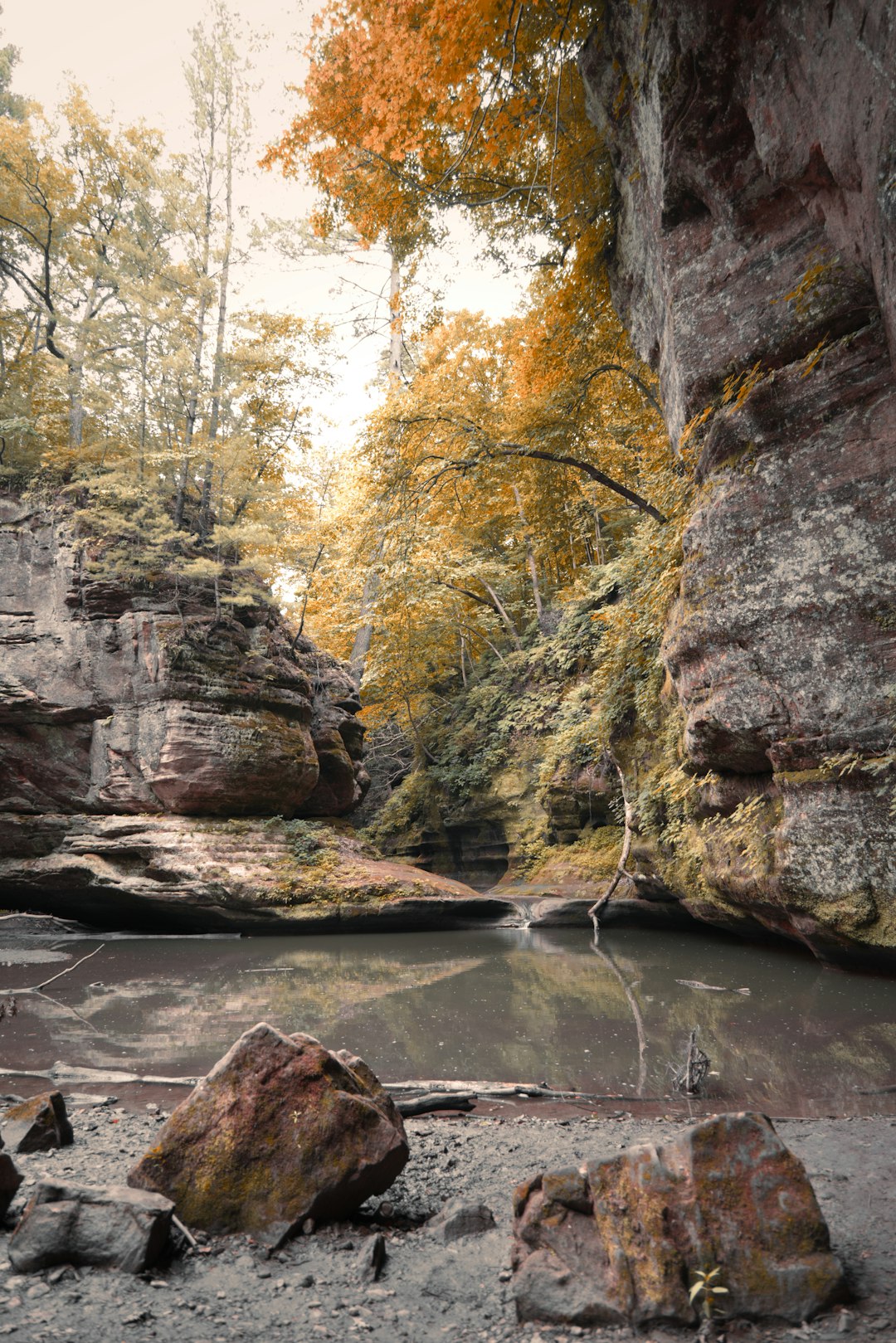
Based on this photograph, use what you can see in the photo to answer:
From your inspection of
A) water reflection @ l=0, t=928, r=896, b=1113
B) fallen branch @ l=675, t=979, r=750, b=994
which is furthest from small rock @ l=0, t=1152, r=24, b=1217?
fallen branch @ l=675, t=979, r=750, b=994

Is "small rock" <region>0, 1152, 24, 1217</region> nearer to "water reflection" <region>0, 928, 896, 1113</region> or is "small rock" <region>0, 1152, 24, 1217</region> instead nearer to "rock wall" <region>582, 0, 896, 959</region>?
"water reflection" <region>0, 928, 896, 1113</region>

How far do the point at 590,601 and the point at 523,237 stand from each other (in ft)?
28.3

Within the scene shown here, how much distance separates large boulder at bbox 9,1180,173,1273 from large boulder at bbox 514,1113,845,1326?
1326 mm

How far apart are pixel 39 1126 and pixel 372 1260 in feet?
7.68

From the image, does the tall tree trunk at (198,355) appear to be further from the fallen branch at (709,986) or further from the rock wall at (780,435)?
the fallen branch at (709,986)

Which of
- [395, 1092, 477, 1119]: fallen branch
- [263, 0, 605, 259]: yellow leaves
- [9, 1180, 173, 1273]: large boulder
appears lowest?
[395, 1092, 477, 1119]: fallen branch

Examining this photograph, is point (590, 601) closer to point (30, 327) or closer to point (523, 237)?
point (523, 237)

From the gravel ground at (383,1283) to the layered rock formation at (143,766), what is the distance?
10.5 metres

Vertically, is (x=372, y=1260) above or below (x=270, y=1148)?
below

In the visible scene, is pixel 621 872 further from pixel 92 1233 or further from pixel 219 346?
pixel 219 346

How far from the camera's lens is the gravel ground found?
7.69 ft

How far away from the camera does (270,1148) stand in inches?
123

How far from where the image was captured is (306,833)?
15.5m

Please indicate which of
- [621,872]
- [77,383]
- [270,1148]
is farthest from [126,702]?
[270,1148]
